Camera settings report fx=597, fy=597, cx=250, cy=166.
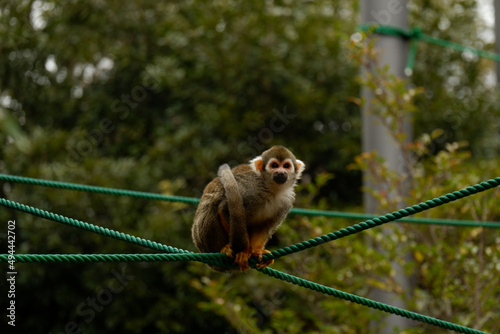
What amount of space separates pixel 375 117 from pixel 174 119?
3.21 meters

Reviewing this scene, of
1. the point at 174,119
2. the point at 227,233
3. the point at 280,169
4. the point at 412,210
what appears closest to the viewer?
the point at 412,210

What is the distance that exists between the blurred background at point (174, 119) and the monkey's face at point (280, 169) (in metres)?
2.06

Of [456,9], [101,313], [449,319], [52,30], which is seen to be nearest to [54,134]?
[52,30]

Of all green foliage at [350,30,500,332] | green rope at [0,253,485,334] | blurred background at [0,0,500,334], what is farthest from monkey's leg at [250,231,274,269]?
blurred background at [0,0,500,334]

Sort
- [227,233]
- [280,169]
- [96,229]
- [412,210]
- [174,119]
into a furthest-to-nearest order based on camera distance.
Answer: [174,119], [280,169], [227,233], [96,229], [412,210]

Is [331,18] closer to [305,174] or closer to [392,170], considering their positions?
[305,174]

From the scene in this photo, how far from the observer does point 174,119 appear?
6.95 m

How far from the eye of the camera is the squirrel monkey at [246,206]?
2541 millimetres

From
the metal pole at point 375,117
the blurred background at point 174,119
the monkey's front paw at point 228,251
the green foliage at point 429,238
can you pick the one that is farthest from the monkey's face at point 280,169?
the blurred background at point 174,119

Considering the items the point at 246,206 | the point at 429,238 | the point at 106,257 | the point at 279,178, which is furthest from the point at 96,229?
the point at 429,238

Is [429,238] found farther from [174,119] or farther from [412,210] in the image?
[174,119]

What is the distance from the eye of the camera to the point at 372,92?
430 cm

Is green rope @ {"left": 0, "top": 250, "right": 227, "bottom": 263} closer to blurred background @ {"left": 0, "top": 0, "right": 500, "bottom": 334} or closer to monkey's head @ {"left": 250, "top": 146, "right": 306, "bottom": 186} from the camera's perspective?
monkey's head @ {"left": 250, "top": 146, "right": 306, "bottom": 186}

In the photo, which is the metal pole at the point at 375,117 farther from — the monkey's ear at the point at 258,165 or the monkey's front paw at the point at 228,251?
the monkey's front paw at the point at 228,251
